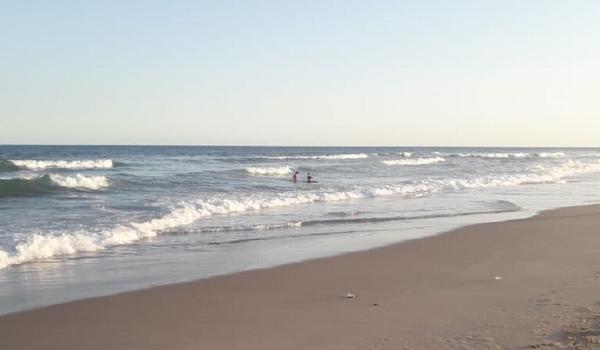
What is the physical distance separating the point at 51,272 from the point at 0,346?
3.61m

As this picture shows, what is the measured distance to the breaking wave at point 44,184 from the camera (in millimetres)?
22328

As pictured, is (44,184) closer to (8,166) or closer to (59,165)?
(8,166)

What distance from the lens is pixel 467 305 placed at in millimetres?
6961

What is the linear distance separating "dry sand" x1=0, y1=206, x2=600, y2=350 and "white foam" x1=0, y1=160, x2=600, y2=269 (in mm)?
3643

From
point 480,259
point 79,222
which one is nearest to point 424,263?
point 480,259

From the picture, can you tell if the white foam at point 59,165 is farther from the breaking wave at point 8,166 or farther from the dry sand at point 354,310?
the dry sand at point 354,310

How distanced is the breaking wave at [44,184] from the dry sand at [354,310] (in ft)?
51.9

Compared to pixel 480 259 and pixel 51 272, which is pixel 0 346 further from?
pixel 480 259

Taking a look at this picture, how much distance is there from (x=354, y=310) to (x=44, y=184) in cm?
2045

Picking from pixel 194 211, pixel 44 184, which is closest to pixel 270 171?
pixel 44 184

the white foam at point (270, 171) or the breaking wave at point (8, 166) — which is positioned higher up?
the breaking wave at point (8, 166)

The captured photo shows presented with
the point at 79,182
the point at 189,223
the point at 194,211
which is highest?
the point at 79,182

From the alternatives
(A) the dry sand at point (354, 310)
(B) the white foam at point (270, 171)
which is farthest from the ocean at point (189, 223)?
(B) the white foam at point (270, 171)

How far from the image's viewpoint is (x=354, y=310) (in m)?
6.88
